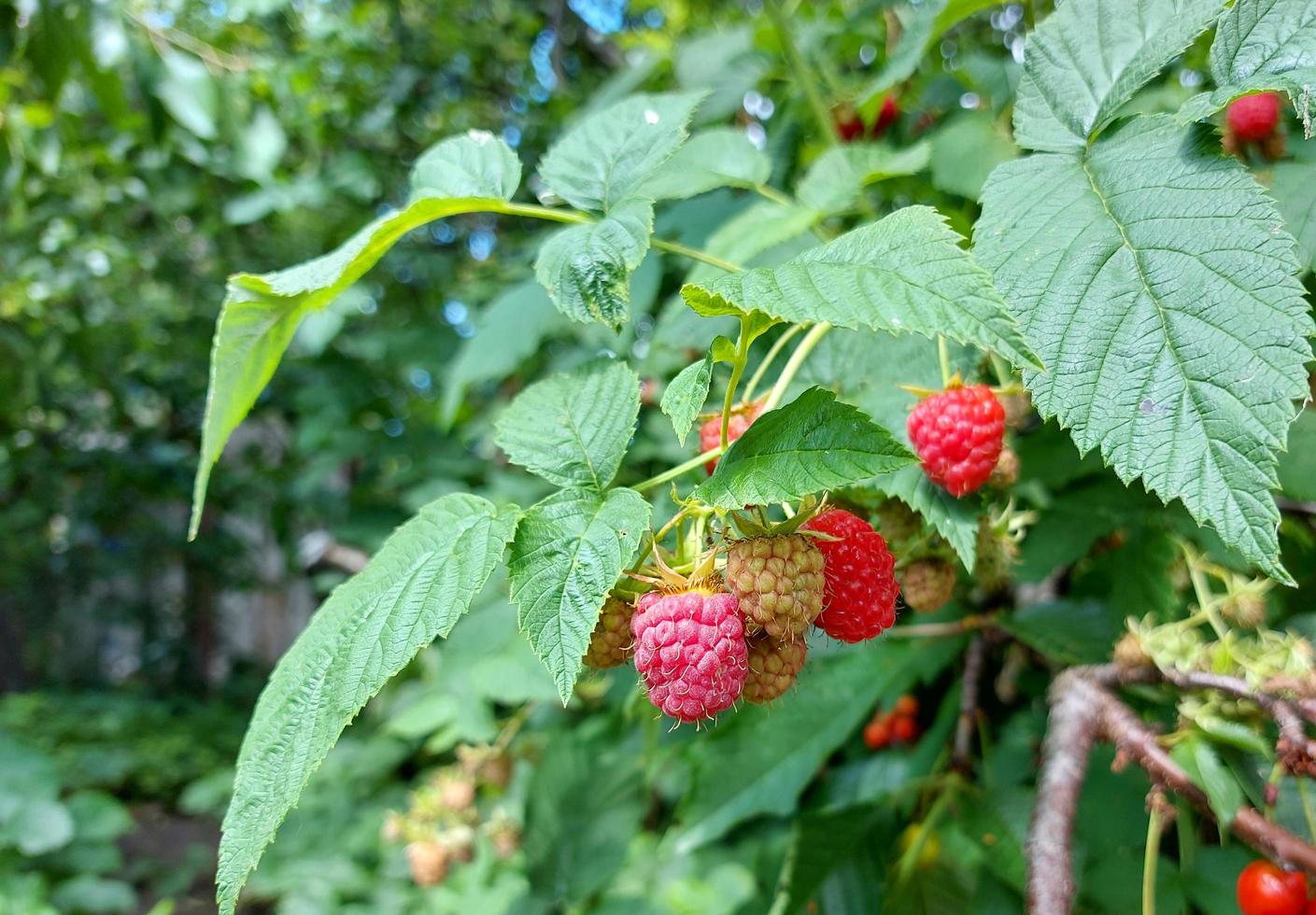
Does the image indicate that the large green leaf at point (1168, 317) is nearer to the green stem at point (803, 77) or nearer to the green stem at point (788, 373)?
the green stem at point (788, 373)

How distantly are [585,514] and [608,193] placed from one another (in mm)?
308

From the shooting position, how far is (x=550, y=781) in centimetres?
188

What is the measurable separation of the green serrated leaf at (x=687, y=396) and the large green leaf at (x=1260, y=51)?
0.37 metres

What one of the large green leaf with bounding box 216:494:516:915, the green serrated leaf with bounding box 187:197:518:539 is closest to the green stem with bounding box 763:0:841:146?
the green serrated leaf with bounding box 187:197:518:539

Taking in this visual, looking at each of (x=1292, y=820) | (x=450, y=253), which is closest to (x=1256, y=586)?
(x=1292, y=820)

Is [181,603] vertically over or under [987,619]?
under

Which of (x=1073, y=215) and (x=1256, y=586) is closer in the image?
(x=1073, y=215)

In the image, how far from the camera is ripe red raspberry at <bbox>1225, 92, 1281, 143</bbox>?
3.15 feet

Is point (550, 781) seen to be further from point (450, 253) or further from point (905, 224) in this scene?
point (450, 253)

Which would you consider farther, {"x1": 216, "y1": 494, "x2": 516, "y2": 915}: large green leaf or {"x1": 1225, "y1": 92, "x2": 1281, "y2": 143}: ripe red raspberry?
{"x1": 1225, "y1": 92, "x2": 1281, "y2": 143}: ripe red raspberry

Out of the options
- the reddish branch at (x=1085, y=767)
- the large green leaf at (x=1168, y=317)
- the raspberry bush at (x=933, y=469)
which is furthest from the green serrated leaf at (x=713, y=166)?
the reddish branch at (x=1085, y=767)

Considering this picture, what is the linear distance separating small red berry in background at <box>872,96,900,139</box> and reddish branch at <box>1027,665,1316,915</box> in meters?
1.01

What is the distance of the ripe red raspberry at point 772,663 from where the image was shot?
2.05ft

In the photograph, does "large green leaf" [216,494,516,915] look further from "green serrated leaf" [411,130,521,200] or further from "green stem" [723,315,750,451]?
"green serrated leaf" [411,130,521,200]
